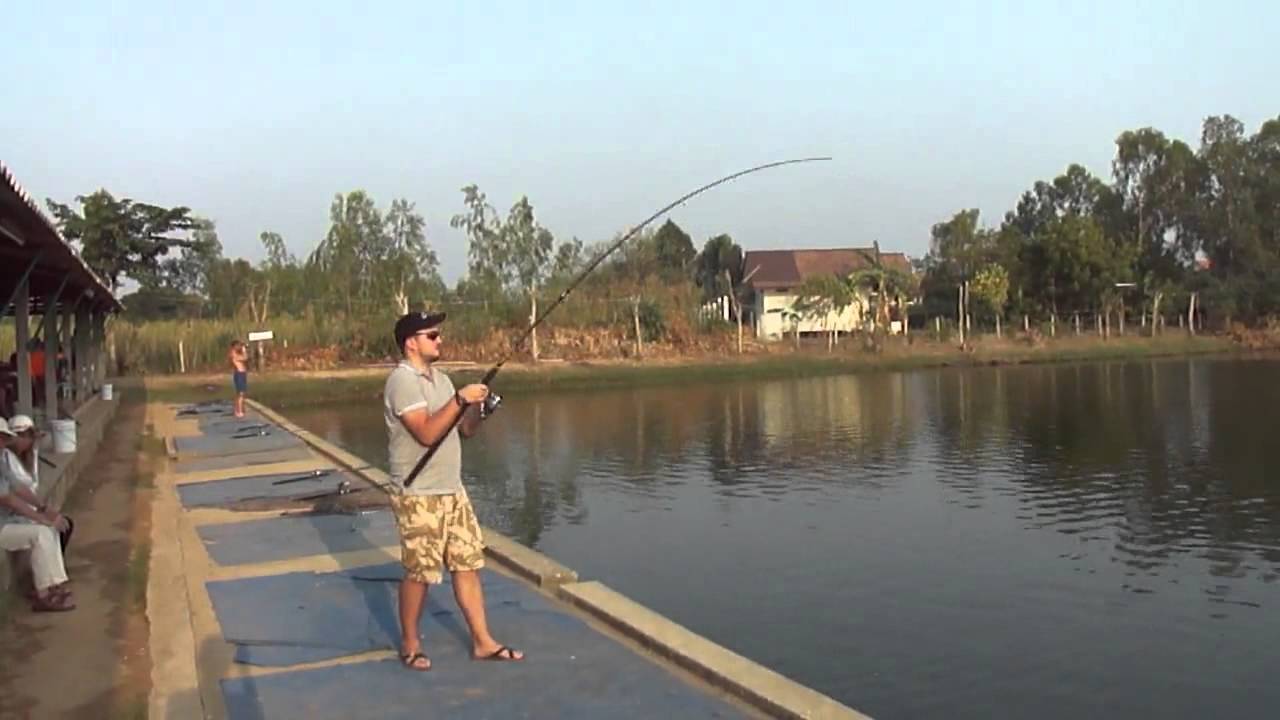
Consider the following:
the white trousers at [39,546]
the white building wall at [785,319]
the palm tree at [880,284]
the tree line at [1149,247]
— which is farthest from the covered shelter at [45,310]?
the tree line at [1149,247]

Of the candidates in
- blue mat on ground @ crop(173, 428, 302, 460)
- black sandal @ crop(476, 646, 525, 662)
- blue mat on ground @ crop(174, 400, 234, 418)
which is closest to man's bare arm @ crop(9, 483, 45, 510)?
black sandal @ crop(476, 646, 525, 662)

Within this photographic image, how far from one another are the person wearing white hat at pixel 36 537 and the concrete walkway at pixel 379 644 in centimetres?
53

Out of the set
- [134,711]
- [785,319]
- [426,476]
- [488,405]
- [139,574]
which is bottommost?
[134,711]

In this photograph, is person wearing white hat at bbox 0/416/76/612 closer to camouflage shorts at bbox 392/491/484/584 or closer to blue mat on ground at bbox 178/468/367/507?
camouflage shorts at bbox 392/491/484/584

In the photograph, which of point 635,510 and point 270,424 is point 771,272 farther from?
point 635,510

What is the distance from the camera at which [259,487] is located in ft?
36.9

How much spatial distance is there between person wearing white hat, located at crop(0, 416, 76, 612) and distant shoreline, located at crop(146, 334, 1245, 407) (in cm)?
2230

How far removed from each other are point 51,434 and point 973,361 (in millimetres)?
32910

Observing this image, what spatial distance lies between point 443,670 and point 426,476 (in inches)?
34.2

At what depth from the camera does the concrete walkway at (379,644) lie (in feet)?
15.4

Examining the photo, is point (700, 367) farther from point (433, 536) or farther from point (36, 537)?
point (433, 536)

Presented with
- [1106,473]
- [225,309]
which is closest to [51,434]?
[1106,473]

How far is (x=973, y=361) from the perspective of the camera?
129 ft

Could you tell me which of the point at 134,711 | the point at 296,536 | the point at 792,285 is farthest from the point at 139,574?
the point at 792,285
